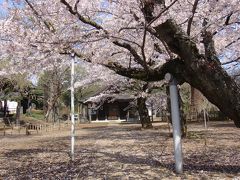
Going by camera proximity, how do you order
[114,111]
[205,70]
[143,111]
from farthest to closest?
[114,111] < [143,111] < [205,70]

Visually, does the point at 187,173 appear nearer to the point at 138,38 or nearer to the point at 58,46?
the point at 58,46

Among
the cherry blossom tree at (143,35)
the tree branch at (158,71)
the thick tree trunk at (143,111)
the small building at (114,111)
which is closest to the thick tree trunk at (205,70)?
the cherry blossom tree at (143,35)

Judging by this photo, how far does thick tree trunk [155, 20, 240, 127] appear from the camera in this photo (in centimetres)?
738

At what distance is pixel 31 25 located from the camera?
9.70 meters

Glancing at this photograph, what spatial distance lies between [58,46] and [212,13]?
4.13 meters

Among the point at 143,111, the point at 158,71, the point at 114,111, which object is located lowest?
the point at 158,71

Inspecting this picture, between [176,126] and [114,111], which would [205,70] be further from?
[114,111]

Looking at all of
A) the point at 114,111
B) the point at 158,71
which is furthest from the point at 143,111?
the point at 114,111

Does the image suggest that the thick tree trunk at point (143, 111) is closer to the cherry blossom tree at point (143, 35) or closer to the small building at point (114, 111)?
the cherry blossom tree at point (143, 35)

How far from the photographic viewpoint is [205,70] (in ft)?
24.4

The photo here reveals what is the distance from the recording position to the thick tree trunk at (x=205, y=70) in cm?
738

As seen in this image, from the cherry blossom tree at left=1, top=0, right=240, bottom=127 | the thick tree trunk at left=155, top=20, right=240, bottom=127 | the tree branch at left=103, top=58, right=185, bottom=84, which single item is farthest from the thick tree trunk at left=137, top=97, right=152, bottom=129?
the thick tree trunk at left=155, top=20, right=240, bottom=127

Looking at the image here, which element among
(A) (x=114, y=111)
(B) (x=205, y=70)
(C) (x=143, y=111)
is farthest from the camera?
(A) (x=114, y=111)

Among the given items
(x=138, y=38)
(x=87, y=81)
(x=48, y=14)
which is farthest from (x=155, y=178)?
(x=87, y=81)
